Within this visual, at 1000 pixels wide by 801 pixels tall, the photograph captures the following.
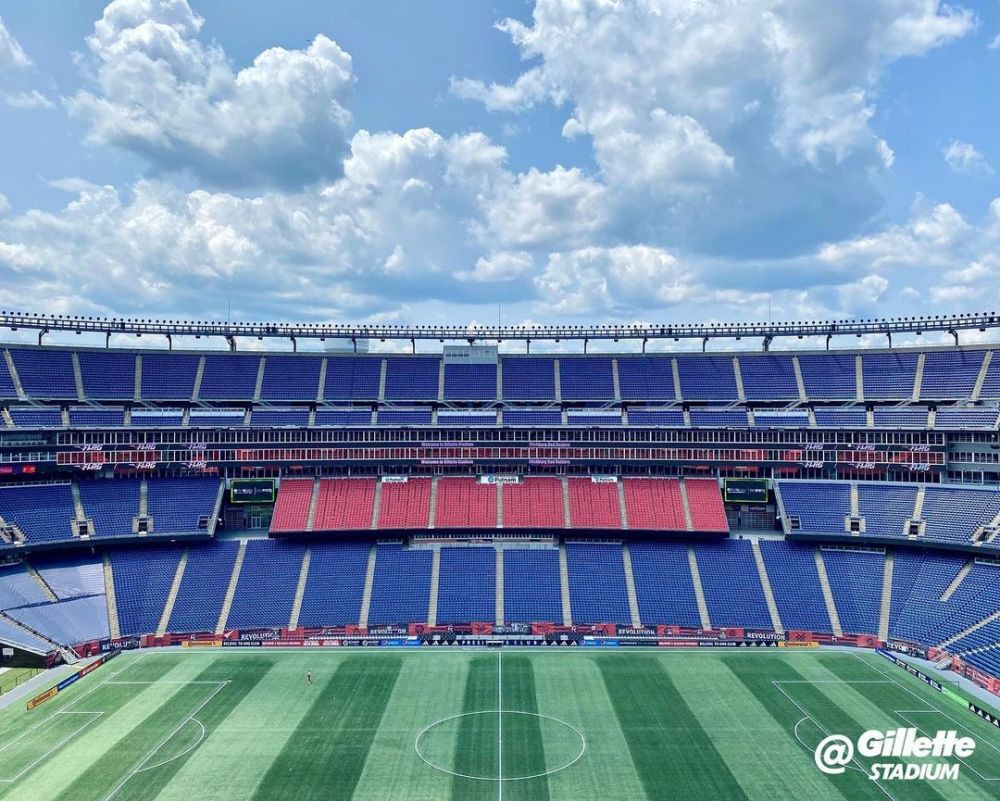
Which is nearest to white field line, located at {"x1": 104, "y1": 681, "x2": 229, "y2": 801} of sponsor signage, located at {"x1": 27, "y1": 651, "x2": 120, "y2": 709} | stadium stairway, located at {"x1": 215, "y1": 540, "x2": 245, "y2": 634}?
sponsor signage, located at {"x1": 27, "y1": 651, "x2": 120, "y2": 709}

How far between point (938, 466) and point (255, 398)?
69398mm

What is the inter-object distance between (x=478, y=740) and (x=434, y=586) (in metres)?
24.1

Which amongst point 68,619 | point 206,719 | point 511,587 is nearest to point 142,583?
point 68,619

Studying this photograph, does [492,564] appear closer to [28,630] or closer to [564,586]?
[564,586]

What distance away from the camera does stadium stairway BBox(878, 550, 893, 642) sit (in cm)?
6012

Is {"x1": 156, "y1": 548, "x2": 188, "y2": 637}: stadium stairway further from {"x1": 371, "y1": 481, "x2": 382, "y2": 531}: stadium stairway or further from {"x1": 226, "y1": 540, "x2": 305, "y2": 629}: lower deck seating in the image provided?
{"x1": 371, "y1": 481, "x2": 382, "y2": 531}: stadium stairway

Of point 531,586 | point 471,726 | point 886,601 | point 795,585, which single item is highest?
point 531,586

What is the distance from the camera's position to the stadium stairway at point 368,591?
62562 millimetres

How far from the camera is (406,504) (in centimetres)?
7262

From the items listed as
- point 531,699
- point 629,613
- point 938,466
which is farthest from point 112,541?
point 938,466

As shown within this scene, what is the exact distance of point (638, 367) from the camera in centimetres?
8606

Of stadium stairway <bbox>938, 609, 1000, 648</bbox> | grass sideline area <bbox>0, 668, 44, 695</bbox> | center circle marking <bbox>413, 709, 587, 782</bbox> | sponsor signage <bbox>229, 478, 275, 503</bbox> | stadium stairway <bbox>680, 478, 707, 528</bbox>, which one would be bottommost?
center circle marking <bbox>413, 709, 587, 782</bbox>

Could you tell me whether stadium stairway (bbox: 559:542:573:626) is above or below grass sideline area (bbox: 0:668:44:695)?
above

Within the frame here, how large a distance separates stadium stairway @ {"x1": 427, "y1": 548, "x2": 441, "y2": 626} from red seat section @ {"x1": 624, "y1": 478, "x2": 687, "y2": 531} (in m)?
18.6
